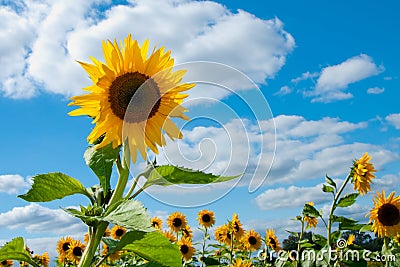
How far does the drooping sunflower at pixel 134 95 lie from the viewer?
200cm

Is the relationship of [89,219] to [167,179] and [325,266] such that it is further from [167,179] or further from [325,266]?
[325,266]

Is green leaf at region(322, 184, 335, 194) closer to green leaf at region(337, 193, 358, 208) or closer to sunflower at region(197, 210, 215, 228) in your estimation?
green leaf at region(337, 193, 358, 208)

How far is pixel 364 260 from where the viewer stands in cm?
484

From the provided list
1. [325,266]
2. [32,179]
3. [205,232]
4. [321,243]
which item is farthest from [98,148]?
[205,232]

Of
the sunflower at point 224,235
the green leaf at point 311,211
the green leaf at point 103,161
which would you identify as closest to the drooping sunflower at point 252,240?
the sunflower at point 224,235

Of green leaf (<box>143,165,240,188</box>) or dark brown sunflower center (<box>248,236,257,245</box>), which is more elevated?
dark brown sunflower center (<box>248,236,257,245</box>)

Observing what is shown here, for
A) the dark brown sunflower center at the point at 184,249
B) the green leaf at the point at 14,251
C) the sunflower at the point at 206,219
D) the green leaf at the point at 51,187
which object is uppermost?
the sunflower at the point at 206,219

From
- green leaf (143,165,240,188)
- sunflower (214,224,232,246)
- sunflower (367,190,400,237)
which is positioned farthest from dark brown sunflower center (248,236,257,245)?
green leaf (143,165,240,188)

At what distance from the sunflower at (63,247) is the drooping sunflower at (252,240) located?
3.12 meters

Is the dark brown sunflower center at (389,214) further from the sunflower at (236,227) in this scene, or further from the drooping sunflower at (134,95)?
the drooping sunflower at (134,95)

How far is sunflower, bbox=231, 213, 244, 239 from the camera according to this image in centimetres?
832

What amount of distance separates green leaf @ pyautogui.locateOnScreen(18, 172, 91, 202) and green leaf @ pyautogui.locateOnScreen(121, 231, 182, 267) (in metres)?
0.29

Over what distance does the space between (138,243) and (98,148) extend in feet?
1.33

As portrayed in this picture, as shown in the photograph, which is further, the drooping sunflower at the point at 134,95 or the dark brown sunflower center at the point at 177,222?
the dark brown sunflower center at the point at 177,222
